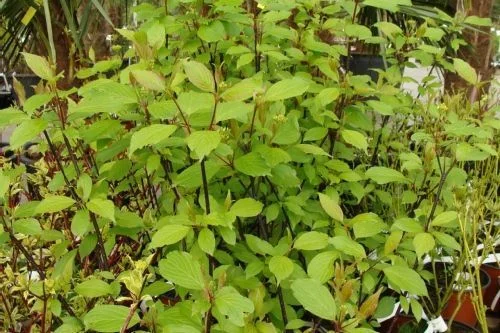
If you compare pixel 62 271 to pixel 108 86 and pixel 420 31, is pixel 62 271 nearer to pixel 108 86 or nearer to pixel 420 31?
pixel 108 86

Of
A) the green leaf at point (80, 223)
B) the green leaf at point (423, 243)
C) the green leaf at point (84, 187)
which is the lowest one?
the green leaf at point (423, 243)

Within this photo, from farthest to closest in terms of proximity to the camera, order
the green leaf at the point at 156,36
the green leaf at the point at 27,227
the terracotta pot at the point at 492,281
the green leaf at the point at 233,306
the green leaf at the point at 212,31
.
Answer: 1. the terracotta pot at the point at 492,281
2. the green leaf at the point at 212,31
3. the green leaf at the point at 156,36
4. the green leaf at the point at 27,227
5. the green leaf at the point at 233,306

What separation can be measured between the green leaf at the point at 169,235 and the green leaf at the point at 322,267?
0.21m

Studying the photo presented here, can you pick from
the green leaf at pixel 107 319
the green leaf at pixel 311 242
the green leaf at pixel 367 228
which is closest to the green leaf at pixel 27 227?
the green leaf at pixel 107 319

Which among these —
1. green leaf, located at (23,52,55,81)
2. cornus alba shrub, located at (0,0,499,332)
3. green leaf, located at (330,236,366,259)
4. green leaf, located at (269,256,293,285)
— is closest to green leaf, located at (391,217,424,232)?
cornus alba shrub, located at (0,0,499,332)

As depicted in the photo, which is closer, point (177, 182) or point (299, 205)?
point (177, 182)

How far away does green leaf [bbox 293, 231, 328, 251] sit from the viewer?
900 millimetres

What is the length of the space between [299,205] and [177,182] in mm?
271

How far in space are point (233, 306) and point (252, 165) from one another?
0.27 metres

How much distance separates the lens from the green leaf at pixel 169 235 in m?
0.81

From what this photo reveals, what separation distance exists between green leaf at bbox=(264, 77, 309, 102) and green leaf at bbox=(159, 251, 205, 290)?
287 mm

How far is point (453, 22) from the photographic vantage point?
4.86 feet

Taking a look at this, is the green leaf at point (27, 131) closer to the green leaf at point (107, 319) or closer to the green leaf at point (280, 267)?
the green leaf at point (107, 319)

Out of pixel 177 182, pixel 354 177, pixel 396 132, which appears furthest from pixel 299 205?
pixel 396 132
